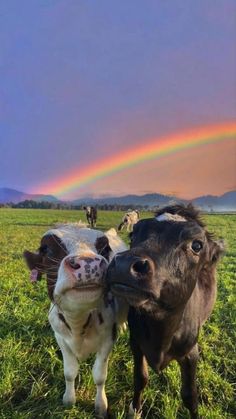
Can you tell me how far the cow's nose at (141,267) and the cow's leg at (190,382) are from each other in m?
1.62

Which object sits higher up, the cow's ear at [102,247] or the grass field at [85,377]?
the cow's ear at [102,247]

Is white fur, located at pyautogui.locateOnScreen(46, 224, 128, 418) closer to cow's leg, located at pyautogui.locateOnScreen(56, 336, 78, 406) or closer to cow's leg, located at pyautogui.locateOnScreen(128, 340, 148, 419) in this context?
cow's leg, located at pyautogui.locateOnScreen(56, 336, 78, 406)

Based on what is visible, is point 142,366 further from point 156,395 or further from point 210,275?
point 210,275

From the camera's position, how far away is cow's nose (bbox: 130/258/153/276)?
328 cm

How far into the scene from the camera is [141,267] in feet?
10.9

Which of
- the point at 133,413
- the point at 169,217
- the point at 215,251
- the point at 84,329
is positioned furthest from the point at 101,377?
the point at 169,217

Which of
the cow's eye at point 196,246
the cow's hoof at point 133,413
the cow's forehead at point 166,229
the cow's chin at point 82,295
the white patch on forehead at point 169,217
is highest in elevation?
the white patch on forehead at point 169,217

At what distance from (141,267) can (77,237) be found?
1455 mm

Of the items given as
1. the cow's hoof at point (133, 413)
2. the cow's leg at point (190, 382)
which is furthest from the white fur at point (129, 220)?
the cow's leg at point (190, 382)

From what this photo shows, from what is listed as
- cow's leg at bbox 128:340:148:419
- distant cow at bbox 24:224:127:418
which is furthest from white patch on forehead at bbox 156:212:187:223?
cow's leg at bbox 128:340:148:419

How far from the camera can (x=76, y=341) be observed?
15.5 feet

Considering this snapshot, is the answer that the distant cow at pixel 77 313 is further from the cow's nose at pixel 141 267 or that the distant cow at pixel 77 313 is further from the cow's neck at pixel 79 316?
the cow's nose at pixel 141 267

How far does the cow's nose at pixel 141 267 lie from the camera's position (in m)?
3.28

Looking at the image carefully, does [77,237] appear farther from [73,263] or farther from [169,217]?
[169,217]
